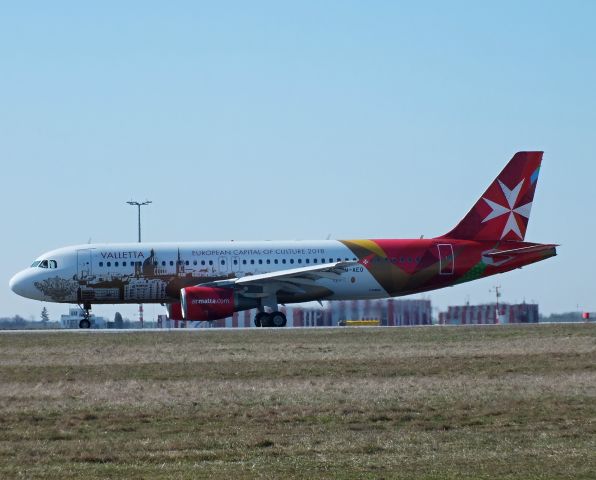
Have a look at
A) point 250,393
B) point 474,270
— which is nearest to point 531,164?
point 474,270

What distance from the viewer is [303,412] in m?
19.0

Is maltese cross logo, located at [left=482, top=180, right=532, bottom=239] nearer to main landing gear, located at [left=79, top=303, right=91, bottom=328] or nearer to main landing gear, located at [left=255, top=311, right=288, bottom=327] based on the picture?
main landing gear, located at [left=255, top=311, right=288, bottom=327]

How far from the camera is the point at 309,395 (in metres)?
21.6

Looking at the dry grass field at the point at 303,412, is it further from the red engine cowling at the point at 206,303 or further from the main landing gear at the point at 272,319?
the main landing gear at the point at 272,319

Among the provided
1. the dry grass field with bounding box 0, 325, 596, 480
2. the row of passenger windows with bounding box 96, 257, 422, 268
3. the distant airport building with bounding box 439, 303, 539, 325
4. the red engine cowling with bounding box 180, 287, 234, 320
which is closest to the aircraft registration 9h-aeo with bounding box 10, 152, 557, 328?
the row of passenger windows with bounding box 96, 257, 422, 268

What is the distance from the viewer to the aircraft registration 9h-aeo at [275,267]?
5006cm

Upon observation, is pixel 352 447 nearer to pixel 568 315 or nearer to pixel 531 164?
pixel 531 164

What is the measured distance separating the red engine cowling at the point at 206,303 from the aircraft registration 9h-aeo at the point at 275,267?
0.55 m

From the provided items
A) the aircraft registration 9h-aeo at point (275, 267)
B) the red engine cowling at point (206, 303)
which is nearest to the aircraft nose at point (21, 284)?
the aircraft registration 9h-aeo at point (275, 267)

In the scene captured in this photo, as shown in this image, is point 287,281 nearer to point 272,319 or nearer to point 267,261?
point 267,261

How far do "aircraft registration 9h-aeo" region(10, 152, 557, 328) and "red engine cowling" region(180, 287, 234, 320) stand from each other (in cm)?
55

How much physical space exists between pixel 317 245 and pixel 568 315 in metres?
22.4

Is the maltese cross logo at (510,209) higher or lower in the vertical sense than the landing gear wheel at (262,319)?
→ higher

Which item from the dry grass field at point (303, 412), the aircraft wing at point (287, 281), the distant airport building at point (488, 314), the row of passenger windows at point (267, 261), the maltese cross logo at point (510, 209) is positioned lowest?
the dry grass field at point (303, 412)
